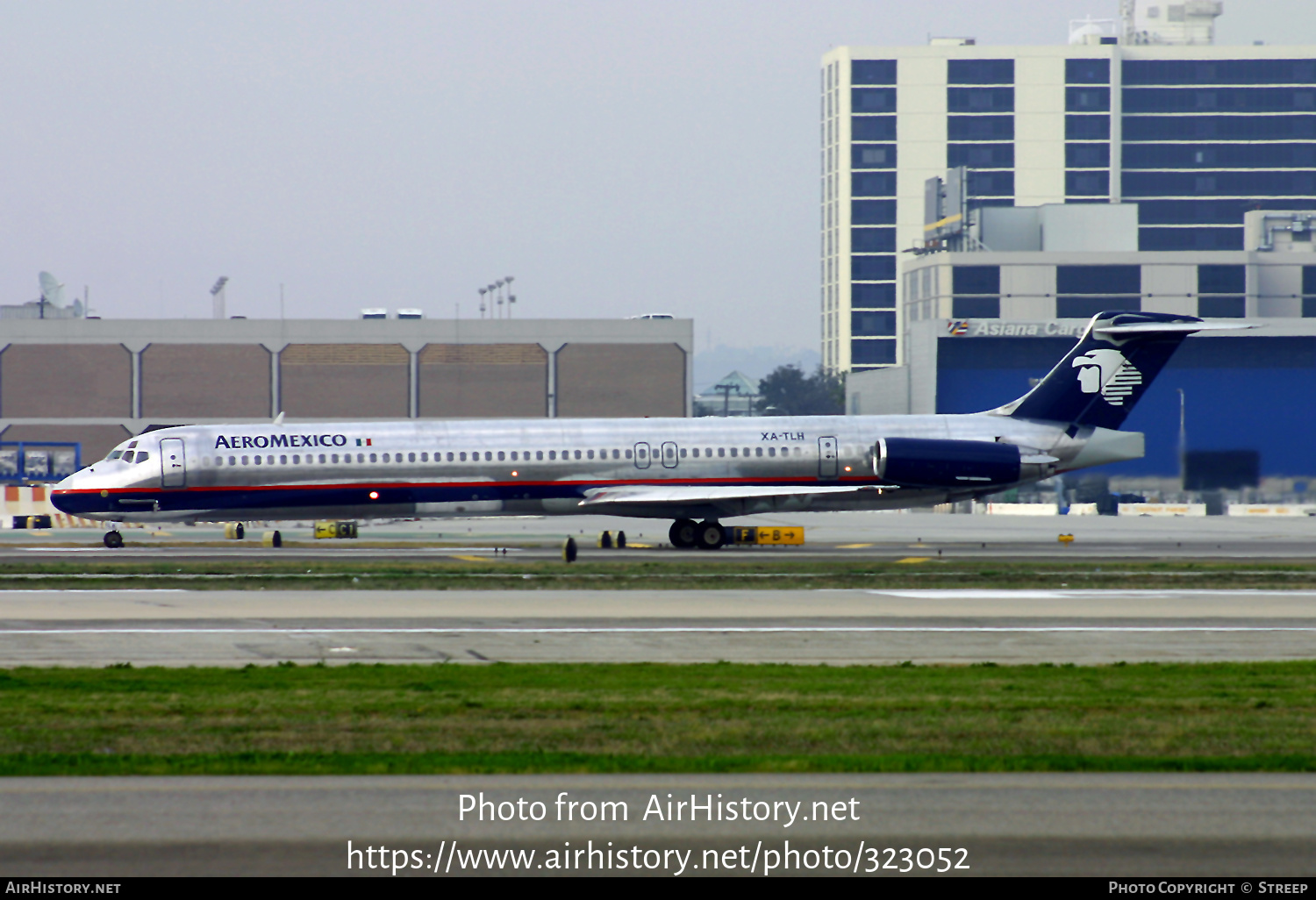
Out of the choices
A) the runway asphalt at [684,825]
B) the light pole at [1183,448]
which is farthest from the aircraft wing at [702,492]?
the light pole at [1183,448]

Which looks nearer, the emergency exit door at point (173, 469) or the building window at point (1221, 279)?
the emergency exit door at point (173, 469)

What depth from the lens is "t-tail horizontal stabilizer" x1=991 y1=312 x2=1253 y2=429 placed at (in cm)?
4203

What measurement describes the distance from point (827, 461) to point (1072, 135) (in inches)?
5623

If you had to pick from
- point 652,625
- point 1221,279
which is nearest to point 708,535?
point 652,625

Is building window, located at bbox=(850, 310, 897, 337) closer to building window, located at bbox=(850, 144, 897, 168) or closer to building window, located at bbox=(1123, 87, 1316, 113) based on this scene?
building window, located at bbox=(850, 144, 897, 168)

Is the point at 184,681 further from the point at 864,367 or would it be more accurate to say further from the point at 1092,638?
the point at 864,367

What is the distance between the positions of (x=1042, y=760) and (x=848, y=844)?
311 cm

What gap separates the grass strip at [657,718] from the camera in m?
11.0

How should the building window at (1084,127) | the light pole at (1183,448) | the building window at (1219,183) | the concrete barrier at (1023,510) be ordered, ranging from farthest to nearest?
the building window at (1084,127) < the building window at (1219,183) < the light pole at (1183,448) < the concrete barrier at (1023,510)

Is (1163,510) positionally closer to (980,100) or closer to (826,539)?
(826,539)

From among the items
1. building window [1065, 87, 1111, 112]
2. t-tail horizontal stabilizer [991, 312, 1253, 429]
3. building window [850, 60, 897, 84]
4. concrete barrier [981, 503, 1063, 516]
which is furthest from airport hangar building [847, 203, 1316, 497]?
building window [1065, 87, 1111, 112]

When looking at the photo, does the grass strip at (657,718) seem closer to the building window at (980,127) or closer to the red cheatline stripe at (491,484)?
the red cheatline stripe at (491,484)

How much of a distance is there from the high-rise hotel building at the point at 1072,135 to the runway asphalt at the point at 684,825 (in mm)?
154011

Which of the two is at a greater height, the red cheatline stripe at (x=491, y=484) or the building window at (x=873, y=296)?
the building window at (x=873, y=296)
